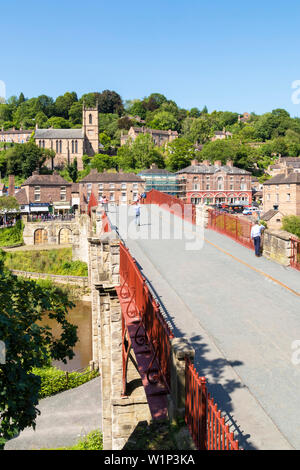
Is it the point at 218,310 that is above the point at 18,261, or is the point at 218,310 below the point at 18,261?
above

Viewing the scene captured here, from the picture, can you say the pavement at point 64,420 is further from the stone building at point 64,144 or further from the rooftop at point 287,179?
the stone building at point 64,144

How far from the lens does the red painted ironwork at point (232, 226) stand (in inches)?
640

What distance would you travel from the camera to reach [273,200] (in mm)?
65312

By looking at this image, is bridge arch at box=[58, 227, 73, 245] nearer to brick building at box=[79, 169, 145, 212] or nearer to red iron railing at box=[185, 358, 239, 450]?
brick building at box=[79, 169, 145, 212]

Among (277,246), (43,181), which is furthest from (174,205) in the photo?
(43,181)

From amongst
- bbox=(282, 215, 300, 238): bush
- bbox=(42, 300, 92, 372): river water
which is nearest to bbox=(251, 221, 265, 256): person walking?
bbox=(42, 300, 92, 372): river water

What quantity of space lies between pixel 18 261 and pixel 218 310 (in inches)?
1747

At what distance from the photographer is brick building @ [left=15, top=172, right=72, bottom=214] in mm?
62188

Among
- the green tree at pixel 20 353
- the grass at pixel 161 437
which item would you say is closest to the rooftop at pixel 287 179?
the green tree at pixel 20 353

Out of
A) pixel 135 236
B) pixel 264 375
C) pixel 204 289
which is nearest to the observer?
pixel 264 375

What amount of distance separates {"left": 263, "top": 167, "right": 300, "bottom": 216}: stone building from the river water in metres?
37.9

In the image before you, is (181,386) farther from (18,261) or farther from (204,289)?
(18,261)

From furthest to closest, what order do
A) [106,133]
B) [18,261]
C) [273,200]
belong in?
[106,133] → [273,200] → [18,261]
